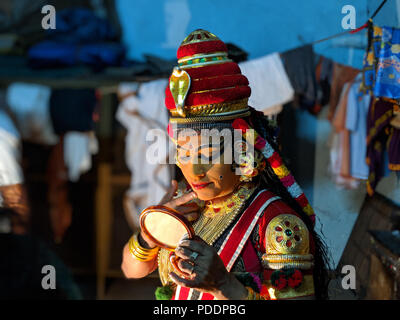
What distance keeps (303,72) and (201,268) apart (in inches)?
57.9

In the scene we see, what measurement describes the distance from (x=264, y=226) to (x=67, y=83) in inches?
98.5

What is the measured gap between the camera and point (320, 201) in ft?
5.94

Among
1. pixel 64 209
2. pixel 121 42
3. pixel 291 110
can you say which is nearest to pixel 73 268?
pixel 64 209

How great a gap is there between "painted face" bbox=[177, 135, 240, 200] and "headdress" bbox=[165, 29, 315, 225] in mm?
55

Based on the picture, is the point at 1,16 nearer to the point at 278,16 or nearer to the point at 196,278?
the point at 278,16

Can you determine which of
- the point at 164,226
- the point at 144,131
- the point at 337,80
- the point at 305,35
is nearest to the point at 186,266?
the point at 164,226

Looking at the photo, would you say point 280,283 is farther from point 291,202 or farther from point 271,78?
point 271,78

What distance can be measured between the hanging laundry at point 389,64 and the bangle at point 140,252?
3.43ft

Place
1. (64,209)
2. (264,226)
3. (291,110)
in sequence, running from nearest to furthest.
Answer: (264,226)
(291,110)
(64,209)

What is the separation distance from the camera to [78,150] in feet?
12.5

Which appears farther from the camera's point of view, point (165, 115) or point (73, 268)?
point (73, 268)

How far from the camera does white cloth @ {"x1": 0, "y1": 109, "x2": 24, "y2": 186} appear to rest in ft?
9.93

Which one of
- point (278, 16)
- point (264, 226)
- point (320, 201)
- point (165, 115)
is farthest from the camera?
point (165, 115)
